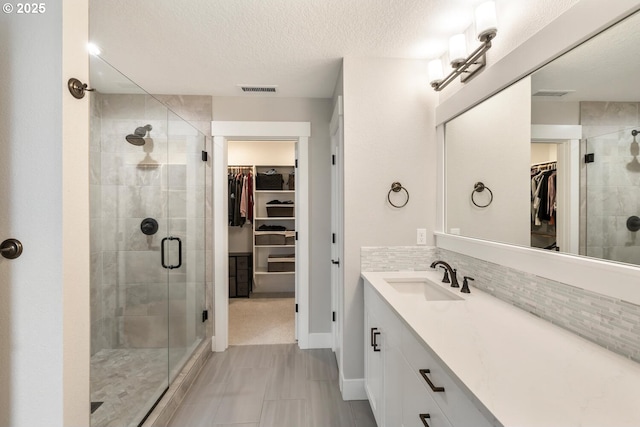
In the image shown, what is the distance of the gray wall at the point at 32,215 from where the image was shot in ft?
3.13

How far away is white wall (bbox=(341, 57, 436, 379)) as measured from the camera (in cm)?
197

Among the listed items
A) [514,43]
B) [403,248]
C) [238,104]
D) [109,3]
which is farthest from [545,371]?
[238,104]

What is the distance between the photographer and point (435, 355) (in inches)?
34.1

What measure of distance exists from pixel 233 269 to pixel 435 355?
3814mm

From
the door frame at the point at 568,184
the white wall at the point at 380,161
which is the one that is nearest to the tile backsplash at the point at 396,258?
the white wall at the point at 380,161

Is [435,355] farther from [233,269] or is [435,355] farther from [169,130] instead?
[233,269]

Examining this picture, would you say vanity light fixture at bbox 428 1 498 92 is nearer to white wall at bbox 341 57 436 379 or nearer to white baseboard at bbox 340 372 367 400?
white wall at bbox 341 57 436 379

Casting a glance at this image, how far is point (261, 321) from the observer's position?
3408mm

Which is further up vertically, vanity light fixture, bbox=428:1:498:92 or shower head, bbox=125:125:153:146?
vanity light fixture, bbox=428:1:498:92

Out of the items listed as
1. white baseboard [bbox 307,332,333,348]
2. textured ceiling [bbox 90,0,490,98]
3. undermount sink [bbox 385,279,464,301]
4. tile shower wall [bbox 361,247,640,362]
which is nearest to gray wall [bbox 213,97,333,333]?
white baseboard [bbox 307,332,333,348]

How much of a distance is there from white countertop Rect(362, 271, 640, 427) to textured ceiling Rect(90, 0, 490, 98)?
1.62 meters

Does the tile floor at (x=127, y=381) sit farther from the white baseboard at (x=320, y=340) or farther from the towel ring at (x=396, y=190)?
the towel ring at (x=396, y=190)

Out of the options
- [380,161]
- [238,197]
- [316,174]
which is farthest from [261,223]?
[380,161]

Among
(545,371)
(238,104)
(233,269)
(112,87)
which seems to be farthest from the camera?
(233,269)
